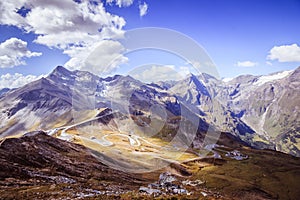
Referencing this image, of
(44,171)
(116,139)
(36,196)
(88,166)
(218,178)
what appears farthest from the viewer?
(116,139)

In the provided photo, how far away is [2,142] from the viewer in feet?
220

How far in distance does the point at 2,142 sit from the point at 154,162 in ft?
236

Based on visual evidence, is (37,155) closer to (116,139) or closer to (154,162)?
(154,162)

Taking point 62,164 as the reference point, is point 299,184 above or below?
below

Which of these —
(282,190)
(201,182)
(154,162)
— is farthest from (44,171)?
(282,190)

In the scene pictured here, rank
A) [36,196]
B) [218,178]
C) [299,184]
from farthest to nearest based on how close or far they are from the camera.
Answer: [299,184] < [218,178] < [36,196]

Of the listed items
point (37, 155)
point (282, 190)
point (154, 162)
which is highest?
point (37, 155)

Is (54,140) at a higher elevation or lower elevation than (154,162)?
higher

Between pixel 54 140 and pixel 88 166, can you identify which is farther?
pixel 54 140

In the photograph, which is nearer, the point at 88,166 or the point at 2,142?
the point at 2,142

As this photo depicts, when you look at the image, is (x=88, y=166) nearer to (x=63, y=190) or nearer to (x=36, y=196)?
(x=63, y=190)

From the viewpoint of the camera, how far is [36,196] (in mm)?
36438

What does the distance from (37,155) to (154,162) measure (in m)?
64.9

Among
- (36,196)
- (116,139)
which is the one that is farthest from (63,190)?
(116,139)
